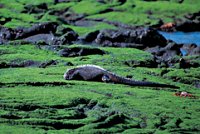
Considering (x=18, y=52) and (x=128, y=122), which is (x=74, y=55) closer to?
(x=18, y=52)

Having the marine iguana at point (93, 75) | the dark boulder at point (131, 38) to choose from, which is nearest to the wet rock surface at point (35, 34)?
the dark boulder at point (131, 38)

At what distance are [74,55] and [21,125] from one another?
1981 centimetres

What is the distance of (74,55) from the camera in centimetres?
3588

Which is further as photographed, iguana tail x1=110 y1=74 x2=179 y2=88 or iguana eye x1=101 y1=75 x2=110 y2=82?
iguana eye x1=101 y1=75 x2=110 y2=82

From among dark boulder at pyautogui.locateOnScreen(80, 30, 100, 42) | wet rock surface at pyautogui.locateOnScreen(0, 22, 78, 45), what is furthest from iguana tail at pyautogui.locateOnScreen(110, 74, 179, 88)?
dark boulder at pyautogui.locateOnScreen(80, 30, 100, 42)

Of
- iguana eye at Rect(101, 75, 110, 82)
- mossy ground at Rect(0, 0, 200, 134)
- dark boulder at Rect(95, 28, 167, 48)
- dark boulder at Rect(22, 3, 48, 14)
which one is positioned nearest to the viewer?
mossy ground at Rect(0, 0, 200, 134)

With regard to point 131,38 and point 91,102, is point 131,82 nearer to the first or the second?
point 91,102

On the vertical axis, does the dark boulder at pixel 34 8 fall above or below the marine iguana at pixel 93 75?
above

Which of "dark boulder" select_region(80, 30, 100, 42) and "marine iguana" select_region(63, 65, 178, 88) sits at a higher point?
"dark boulder" select_region(80, 30, 100, 42)

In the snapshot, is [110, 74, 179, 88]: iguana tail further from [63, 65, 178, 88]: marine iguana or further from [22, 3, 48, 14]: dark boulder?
[22, 3, 48, 14]: dark boulder

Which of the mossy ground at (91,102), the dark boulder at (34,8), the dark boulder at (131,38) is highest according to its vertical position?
the dark boulder at (34,8)

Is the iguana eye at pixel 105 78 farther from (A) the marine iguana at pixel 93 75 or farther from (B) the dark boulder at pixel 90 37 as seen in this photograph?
(B) the dark boulder at pixel 90 37

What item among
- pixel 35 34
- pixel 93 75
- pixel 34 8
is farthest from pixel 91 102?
pixel 34 8

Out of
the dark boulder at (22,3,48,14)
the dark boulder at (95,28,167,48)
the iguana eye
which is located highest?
the dark boulder at (22,3,48,14)
